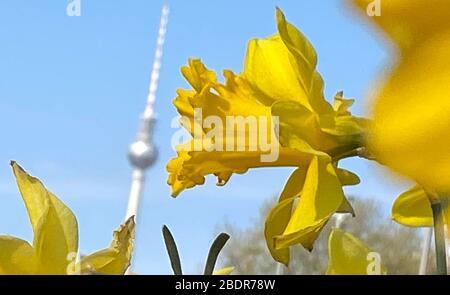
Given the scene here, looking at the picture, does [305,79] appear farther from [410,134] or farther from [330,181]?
[410,134]

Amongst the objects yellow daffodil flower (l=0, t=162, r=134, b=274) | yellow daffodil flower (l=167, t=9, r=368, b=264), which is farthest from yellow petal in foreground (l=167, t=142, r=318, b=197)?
yellow daffodil flower (l=0, t=162, r=134, b=274)

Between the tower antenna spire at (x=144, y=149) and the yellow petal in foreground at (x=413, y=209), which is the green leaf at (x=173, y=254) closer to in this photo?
the yellow petal in foreground at (x=413, y=209)

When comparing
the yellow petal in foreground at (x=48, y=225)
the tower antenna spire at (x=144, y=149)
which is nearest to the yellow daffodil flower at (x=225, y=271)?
the yellow petal in foreground at (x=48, y=225)

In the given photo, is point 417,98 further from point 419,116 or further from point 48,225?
point 48,225

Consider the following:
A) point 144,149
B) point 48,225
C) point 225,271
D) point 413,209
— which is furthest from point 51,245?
point 144,149

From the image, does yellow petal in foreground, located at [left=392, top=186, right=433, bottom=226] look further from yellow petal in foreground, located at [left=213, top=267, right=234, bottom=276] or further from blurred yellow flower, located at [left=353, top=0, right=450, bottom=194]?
blurred yellow flower, located at [left=353, top=0, right=450, bottom=194]
